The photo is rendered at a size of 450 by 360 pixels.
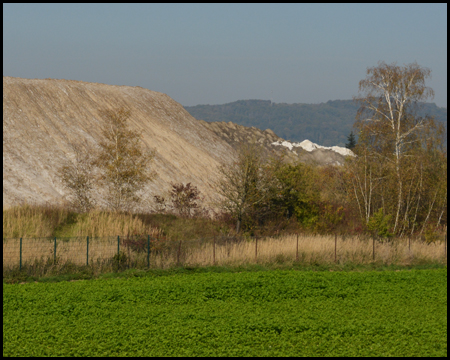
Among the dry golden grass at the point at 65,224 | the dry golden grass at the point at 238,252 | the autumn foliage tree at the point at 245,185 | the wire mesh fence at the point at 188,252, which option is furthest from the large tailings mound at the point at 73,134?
the autumn foliage tree at the point at 245,185

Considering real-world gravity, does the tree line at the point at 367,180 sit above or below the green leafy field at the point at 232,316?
above

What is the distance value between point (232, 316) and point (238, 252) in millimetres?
8856

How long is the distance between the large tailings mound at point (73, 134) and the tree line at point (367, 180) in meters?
12.9

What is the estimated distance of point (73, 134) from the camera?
55.3 metres

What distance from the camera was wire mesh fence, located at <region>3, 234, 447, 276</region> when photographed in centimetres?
2100

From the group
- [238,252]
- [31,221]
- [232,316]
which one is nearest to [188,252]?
[238,252]

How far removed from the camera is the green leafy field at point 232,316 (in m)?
12.0

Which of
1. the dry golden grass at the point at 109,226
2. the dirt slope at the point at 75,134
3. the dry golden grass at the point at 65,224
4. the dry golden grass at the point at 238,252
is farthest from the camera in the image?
the dirt slope at the point at 75,134

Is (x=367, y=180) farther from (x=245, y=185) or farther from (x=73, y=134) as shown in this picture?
(x=73, y=134)

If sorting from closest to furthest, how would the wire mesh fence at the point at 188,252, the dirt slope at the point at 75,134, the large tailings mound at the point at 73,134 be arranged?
1. the wire mesh fence at the point at 188,252
2. the dirt slope at the point at 75,134
3. the large tailings mound at the point at 73,134

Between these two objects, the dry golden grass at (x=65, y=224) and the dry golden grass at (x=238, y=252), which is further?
the dry golden grass at (x=65, y=224)

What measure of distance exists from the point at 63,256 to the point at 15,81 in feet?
151

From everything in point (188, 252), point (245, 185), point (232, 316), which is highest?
point (245, 185)

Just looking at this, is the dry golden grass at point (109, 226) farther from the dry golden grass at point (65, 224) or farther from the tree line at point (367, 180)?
the tree line at point (367, 180)
